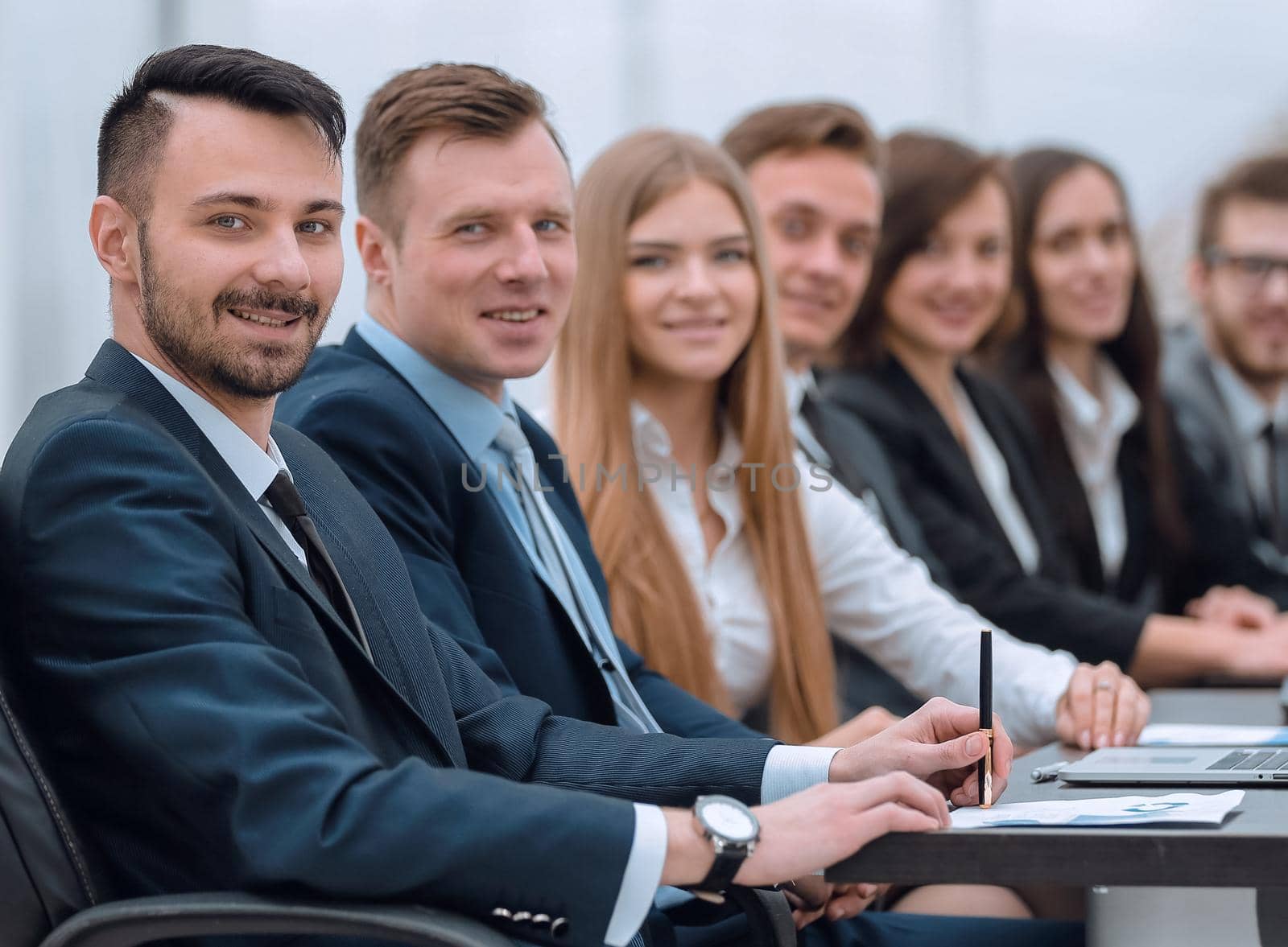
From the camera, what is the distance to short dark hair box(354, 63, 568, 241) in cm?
223

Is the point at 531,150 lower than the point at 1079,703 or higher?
higher

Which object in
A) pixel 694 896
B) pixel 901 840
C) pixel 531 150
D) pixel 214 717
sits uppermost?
pixel 531 150

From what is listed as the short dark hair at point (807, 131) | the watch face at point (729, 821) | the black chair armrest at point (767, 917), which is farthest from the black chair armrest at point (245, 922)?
the short dark hair at point (807, 131)

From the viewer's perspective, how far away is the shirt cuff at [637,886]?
1438 mm

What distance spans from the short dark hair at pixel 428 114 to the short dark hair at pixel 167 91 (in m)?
0.59

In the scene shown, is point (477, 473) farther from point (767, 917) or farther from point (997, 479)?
point (997, 479)

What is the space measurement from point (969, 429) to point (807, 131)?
906 millimetres

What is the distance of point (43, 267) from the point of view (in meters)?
3.40

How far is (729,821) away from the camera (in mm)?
1477

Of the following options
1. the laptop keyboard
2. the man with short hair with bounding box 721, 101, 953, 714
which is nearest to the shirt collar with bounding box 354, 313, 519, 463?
the laptop keyboard

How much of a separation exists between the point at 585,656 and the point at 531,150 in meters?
0.74

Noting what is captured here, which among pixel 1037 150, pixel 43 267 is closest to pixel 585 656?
pixel 43 267

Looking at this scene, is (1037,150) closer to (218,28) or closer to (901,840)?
(218,28)

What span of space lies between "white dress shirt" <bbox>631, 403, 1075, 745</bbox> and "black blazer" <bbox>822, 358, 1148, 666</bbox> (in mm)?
532
